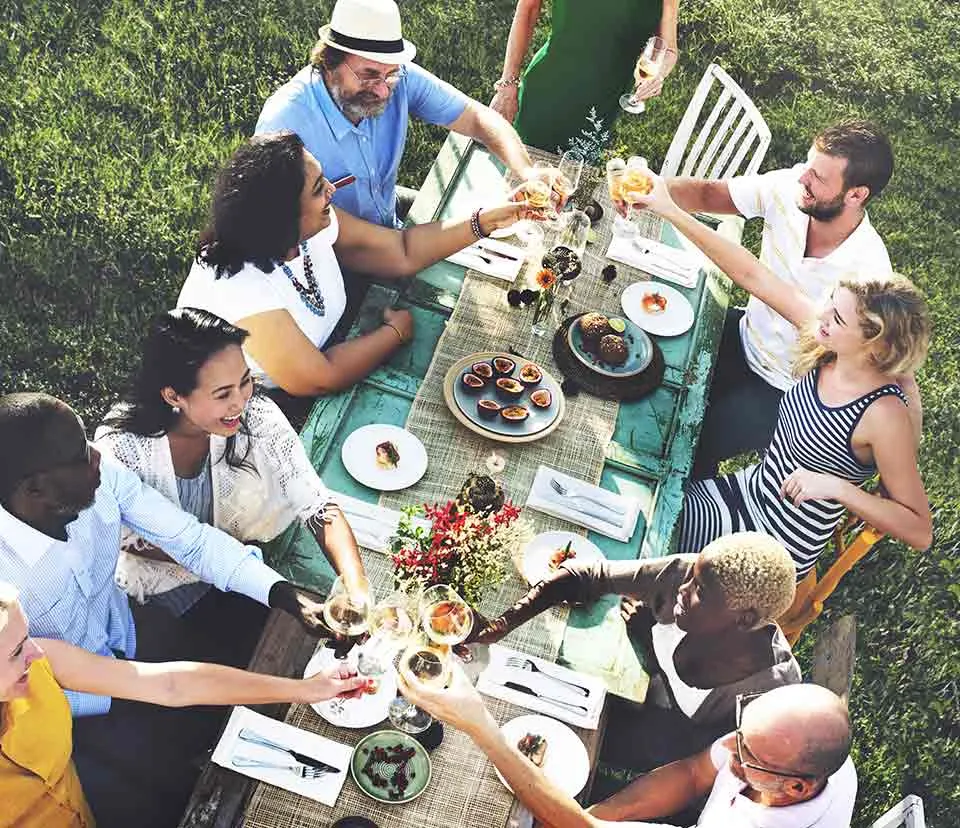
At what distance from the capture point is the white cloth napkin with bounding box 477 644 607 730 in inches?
122

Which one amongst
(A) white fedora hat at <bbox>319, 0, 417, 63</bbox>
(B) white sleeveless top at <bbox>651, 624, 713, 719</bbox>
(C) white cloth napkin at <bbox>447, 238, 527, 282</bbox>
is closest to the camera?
(B) white sleeveless top at <bbox>651, 624, 713, 719</bbox>

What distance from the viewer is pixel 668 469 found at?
3.79 meters

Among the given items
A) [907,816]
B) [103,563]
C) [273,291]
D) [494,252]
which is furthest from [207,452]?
[907,816]

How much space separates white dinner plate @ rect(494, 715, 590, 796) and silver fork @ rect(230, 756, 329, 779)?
49cm

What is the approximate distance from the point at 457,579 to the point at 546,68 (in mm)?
2972

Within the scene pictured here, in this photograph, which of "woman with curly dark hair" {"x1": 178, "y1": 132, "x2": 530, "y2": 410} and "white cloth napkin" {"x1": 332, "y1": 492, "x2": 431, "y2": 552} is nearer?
"white cloth napkin" {"x1": 332, "y1": 492, "x2": 431, "y2": 552}

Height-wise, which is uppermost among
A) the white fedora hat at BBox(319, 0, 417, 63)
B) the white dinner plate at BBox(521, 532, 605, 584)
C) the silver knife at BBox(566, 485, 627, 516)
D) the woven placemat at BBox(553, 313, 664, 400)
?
the white fedora hat at BBox(319, 0, 417, 63)

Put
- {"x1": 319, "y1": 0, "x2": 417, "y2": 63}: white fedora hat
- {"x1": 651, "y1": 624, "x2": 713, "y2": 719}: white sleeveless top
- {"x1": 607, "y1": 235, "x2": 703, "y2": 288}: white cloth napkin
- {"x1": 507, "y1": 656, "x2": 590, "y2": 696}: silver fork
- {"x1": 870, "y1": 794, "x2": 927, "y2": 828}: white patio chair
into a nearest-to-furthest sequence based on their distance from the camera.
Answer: {"x1": 870, "y1": 794, "x2": 927, "y2": 828}: white patio chair
{"x1": 507, "y1": 656, "x2": 590, "y2": 696}: silver fork
{"x1": 651, "y1": 624, "x2": 713, "y2": 719}: white sleeveless top
{"x1": 319, "y1": 0, "x2": 417, "y2": 63}: white fedora hat
{"x1": 607, "y1": 235, "x2": 703, "y2": 288}: white cloth napkin

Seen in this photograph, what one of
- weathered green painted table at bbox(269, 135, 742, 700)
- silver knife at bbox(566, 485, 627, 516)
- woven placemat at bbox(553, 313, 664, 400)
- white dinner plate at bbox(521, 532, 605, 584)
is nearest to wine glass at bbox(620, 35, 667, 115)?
weathered green painted table at bbox(269, 135, 742, 700)

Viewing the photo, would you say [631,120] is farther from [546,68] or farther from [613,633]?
[613,633]

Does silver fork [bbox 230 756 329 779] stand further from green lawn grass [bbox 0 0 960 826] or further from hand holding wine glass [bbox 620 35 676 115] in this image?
hand holding wine glass [bbox 620 35 676 115]

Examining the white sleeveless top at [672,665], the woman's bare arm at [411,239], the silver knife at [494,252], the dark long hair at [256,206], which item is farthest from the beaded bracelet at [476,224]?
the white sleeveless top at [672,665]

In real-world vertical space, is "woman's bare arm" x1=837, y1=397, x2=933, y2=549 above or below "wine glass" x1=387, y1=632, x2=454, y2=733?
above

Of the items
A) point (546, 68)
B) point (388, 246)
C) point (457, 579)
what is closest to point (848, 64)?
point (546, 68)
